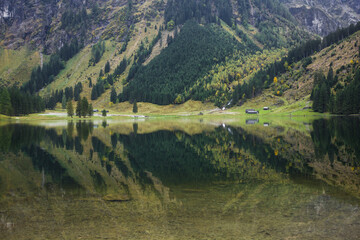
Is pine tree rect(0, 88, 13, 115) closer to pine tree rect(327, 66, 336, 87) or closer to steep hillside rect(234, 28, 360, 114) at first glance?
steep hillside rect(234, 28, 360, 114)

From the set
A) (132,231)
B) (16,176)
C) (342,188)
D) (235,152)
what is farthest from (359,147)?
(16,176)

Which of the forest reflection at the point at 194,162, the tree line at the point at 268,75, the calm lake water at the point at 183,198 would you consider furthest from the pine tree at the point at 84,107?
the calm lake water at the point at 183,198

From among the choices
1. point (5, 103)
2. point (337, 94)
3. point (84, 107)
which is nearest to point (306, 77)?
point (337, 94)

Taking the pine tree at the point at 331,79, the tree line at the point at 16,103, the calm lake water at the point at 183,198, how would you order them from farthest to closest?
the pine tree at the point at 331,79
the tree line at the point at 16,103
the calm lake water at the point at 183,198

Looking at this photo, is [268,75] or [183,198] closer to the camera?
[183,198]

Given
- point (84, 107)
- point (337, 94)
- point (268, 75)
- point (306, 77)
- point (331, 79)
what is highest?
point (268, 75)

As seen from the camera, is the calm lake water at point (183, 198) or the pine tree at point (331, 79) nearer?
the calm lake water at point (183, 198)

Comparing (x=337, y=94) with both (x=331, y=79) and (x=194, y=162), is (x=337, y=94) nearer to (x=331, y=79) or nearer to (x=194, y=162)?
(x=331, y=79)

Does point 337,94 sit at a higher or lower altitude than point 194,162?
higher

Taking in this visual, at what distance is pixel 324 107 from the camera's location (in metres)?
129

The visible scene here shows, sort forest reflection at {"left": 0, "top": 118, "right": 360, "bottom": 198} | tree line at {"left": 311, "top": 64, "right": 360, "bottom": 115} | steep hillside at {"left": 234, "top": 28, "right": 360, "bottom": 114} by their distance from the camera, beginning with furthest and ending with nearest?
steep hillside at {"left": 234, "top": 28, "right": 360, "bottom": 114}, tree line at {"left": 311, "top": 64, "right": 360, "bottom": 115}, forest reflection at {"left": 0, "top": 118, "right": 360, "bottom": 198}

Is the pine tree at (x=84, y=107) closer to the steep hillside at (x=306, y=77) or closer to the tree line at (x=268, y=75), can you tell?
the steep hillside at (x=306, y=77)

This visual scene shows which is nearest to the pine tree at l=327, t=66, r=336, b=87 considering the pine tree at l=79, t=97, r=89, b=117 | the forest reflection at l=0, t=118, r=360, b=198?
the forest reflection at l=0, t=118, r=360, b=198

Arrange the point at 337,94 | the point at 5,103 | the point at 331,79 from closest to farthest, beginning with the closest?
the point at 337,94, the point at 5,103, the point at 331,79
